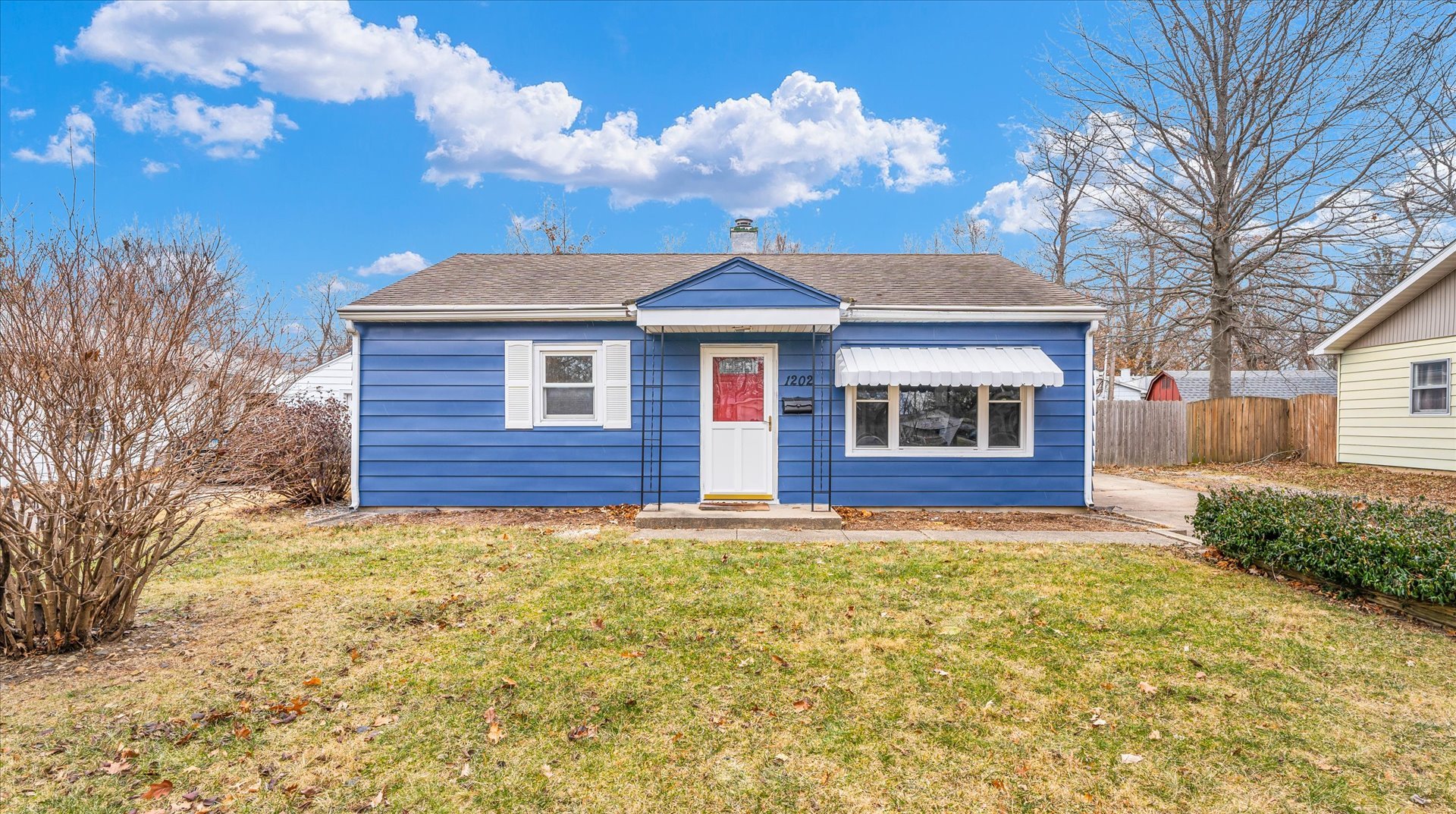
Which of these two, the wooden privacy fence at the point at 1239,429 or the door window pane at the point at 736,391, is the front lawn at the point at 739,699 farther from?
the wooden privacy fence at the point at 1239,429

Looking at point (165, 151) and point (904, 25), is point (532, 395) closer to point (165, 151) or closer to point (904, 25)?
point (904, 25)

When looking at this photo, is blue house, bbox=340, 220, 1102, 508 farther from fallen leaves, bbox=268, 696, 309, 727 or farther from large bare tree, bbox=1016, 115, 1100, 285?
large bare tree, bbox=1016, 115, 1100, 285

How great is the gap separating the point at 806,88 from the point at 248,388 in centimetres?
2127

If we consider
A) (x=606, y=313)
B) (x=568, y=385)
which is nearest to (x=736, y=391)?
(x=606, y=313)

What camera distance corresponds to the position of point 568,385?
9250 mm

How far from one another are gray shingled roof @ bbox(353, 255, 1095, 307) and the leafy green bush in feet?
11.3

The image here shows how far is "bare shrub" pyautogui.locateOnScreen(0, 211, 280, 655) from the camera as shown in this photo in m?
3.51

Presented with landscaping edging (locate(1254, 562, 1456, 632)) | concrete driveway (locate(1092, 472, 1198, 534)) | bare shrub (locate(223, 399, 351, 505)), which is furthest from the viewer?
bare shrub (locate(223, 399, 351, 505))

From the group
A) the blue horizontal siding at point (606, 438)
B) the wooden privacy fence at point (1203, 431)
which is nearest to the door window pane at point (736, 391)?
the blue horizontal siding at point (606, 438)

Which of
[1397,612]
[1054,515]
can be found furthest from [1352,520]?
[1054,515]

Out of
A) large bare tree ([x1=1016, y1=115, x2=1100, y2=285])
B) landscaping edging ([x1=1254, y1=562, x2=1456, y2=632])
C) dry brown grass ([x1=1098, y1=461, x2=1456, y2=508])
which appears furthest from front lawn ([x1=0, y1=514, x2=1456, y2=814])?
large bare tree ([x1=1016, y1=115, x2=1100, y2=285])

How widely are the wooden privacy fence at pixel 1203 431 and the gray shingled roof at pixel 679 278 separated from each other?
27.2 ft

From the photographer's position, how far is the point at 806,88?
21844mm

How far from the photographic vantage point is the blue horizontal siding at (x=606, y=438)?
908 centimetres
